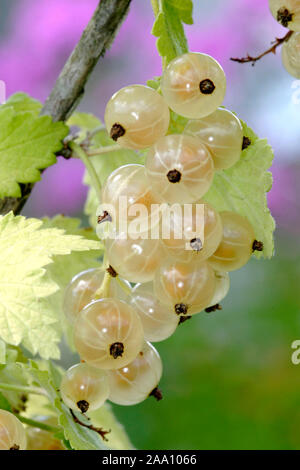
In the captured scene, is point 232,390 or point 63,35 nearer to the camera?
point 232,390

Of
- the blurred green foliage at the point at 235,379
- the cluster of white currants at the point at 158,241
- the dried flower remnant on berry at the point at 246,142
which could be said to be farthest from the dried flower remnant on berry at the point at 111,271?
the blurred green foliage at the point at 235,379

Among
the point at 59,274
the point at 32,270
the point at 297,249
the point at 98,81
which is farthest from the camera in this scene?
the point at 98,81

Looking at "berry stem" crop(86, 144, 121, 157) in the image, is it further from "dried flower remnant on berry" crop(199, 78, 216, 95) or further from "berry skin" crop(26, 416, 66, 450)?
"berry skin" crop(26, 416, 66, 450)

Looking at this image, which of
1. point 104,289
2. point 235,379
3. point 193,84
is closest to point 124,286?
point 104,289

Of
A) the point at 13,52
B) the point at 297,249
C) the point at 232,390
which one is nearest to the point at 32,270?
the point at 232,390

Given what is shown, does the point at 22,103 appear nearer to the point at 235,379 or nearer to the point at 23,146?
the point at 23,146

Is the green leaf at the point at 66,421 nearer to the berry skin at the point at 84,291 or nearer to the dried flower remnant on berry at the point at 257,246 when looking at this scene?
the berry skin at the point at 84,291
